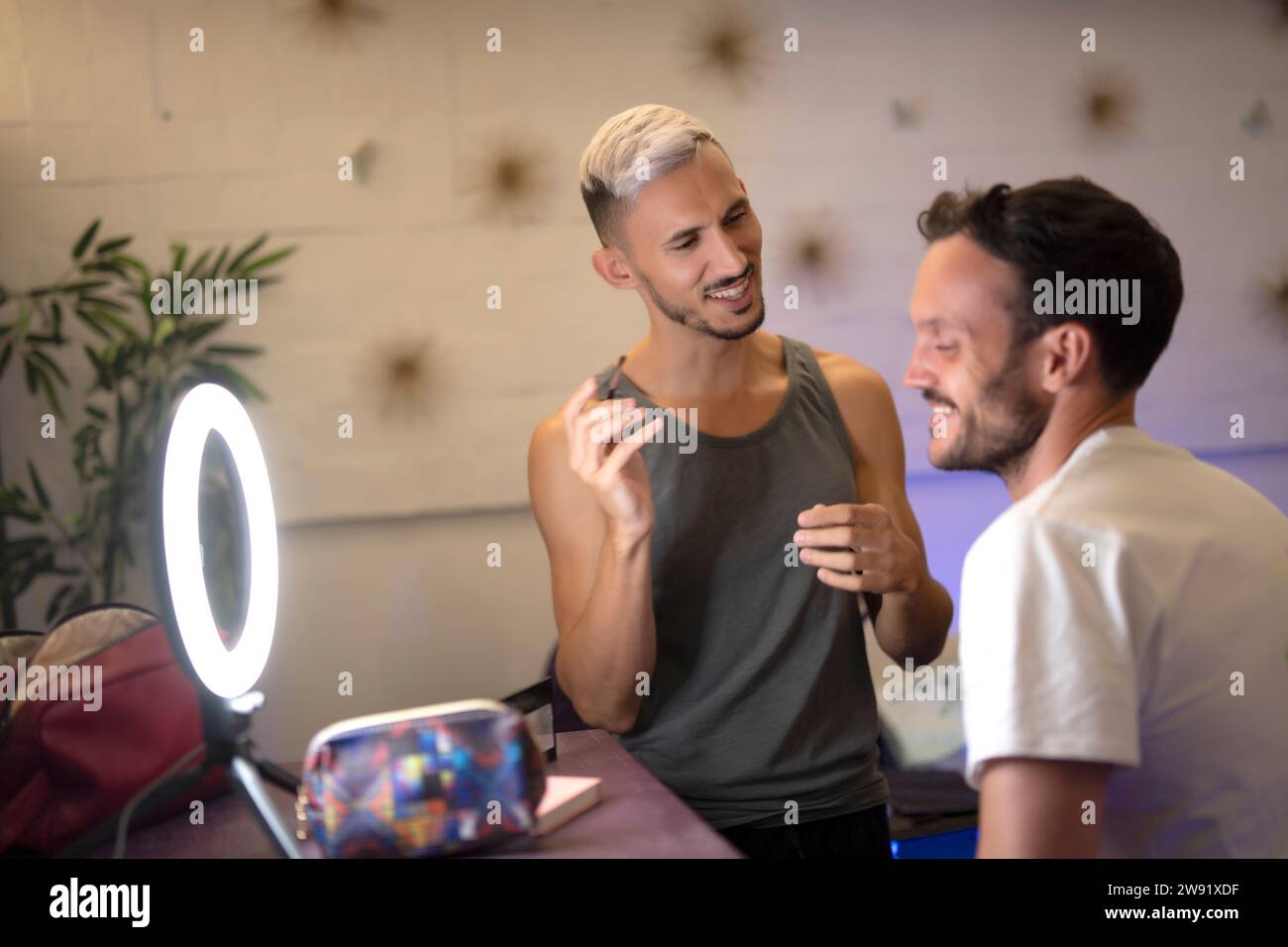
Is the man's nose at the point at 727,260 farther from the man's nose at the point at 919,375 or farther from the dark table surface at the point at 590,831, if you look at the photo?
the dark table surface at the point at 590,831

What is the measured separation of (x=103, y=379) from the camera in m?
2.54

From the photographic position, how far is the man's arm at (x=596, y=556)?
4.40ft

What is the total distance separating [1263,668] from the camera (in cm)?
99

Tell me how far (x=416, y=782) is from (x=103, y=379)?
74.4 inches

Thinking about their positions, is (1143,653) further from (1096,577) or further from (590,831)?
(590,831)

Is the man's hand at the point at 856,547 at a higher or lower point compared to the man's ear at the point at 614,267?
lower

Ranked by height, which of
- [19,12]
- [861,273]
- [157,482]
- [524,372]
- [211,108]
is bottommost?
[157,482]

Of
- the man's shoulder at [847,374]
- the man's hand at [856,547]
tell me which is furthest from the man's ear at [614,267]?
the man's hand at [856,547]

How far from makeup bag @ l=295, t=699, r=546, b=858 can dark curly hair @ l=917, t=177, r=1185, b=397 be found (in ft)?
2.05

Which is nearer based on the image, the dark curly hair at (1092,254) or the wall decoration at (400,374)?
the dark curly hair at (1092,254)

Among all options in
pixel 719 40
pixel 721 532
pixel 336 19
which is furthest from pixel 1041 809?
pixel 336 19
